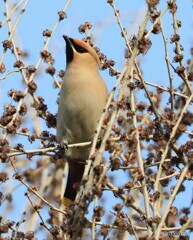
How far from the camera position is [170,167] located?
4156 mm

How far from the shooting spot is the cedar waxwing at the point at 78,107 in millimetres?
5473

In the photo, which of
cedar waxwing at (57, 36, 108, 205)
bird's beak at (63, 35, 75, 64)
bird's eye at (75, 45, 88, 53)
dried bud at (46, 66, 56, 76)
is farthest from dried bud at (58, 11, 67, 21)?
bird's beak at (63, 35, 75, 64)

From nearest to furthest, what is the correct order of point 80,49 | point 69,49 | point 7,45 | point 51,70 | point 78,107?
1. point 7,45
2. point 51,70
3. point 78,107
4. point 80,49
5. point 69,49

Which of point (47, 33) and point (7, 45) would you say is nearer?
point (7, 45)

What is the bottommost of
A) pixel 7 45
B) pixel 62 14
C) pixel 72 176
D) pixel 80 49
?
pixel 72 176

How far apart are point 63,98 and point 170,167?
1.56m

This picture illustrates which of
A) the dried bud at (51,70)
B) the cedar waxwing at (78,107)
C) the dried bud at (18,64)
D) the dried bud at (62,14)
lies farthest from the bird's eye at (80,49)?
the dried bud at (18,64)

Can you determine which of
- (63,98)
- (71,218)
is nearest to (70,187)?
(63,98)

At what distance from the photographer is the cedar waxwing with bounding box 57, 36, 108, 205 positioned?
5473 millimetres

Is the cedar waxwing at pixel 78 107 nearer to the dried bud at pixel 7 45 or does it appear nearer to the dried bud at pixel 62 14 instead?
the dried bud at pixel 62 14

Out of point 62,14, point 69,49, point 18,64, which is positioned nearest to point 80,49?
point 69,49

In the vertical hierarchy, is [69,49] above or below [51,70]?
above

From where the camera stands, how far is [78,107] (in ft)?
18.0

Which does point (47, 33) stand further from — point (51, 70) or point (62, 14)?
point (51, 70)
